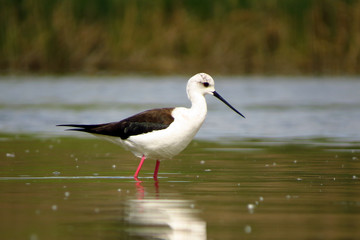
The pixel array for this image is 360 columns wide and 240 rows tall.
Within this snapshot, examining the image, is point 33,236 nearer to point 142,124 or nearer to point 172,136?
point 172,136

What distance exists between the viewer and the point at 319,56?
30703mm

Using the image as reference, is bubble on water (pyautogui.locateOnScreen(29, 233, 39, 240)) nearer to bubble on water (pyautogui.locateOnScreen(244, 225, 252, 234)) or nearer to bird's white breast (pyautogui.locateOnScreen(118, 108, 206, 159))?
bubble on water (pyautogui.locateOnScreen(244, 225, 252, 234))

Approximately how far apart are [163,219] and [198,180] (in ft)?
8.72

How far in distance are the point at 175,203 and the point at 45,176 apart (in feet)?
8.34

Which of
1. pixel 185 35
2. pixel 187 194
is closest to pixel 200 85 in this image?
pixel 187 194

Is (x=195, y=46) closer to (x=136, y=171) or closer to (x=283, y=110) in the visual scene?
(x=283, y=110)

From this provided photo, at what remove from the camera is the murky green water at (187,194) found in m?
6.75

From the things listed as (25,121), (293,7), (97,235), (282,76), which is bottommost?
(97,235)

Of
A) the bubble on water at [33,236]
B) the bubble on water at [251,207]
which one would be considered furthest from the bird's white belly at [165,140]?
the bubble on water at [33,236]

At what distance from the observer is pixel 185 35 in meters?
31.2

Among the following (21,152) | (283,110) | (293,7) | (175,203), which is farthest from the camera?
(293,7)

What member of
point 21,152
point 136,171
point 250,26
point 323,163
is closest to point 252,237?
point 136,171

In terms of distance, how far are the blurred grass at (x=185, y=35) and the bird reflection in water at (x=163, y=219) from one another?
72.8 feet

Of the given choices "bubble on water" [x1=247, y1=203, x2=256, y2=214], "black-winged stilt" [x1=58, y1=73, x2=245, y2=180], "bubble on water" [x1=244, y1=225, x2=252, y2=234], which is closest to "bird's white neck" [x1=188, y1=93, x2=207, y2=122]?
"black-winged stilt" [x1=58, y1=73, x2=245, y2=180]
